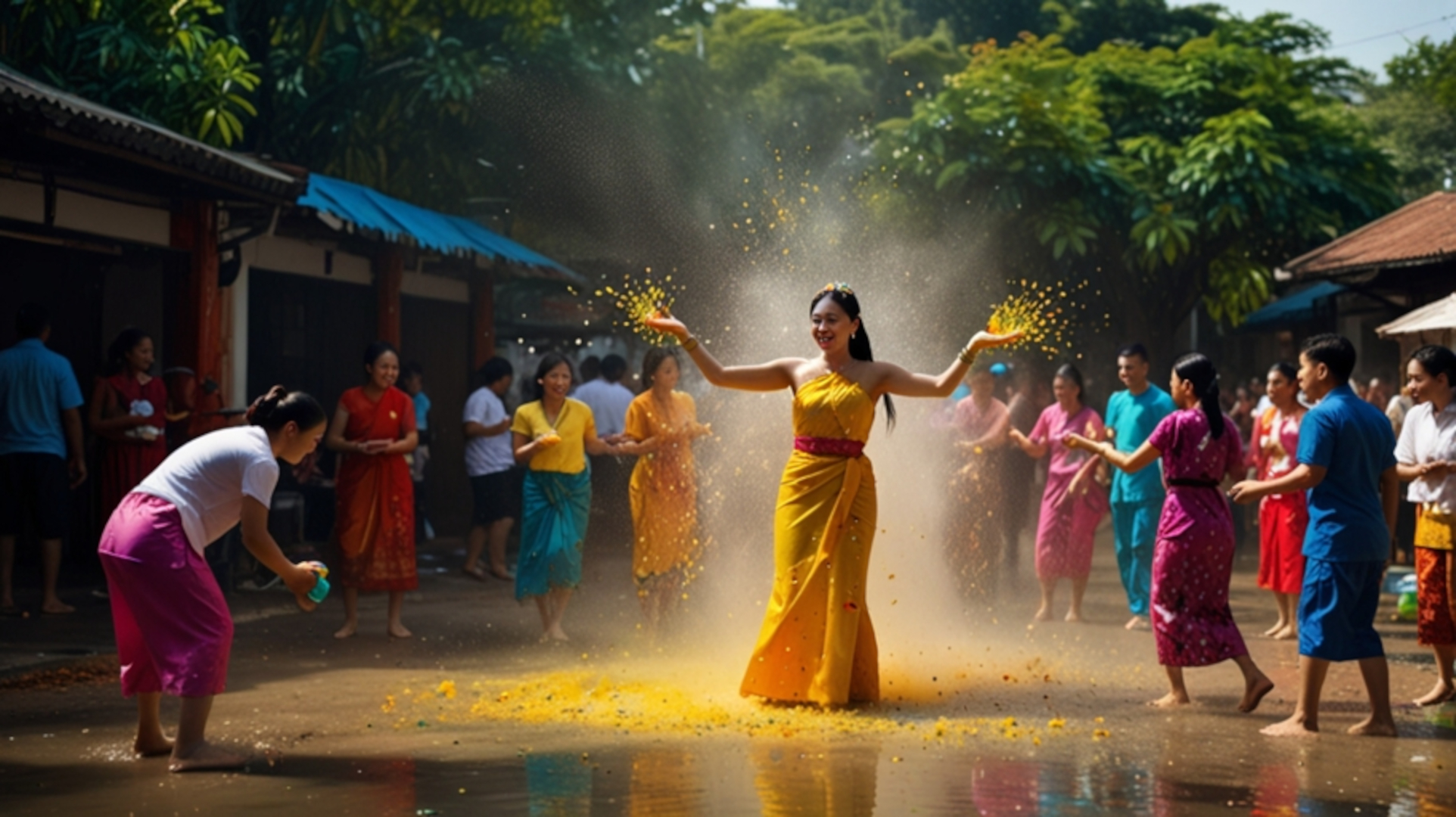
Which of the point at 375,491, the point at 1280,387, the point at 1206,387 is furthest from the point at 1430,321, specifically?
the point at 375,491

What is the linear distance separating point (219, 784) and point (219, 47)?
9521 mm

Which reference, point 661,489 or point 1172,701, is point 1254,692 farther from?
point 661,489

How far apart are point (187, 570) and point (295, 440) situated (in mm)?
714

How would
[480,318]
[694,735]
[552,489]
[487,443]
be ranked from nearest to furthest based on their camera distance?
[694,735] < [552,489] < [487,443] < [480,318]

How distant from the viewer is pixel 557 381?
424 inches

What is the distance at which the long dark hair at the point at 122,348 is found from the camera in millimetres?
11211

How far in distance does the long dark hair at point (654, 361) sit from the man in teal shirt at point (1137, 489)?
3409 millimetres

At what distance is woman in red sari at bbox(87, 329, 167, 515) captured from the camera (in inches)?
438

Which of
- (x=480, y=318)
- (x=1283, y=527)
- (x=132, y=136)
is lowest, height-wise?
(x=1283, y=527)

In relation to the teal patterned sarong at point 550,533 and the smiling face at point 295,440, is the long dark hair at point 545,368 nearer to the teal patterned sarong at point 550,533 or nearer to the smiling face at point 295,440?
the teal patterned sarong at point 550,533

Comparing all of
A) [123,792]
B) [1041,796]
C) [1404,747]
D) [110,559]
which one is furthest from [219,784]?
[1404,747]

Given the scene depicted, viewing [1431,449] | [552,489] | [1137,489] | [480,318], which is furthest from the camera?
[480,318]

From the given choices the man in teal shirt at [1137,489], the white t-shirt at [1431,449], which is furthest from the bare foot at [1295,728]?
the man in teal shirt at [1137,489]

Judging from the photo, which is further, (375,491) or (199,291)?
(199,291)
